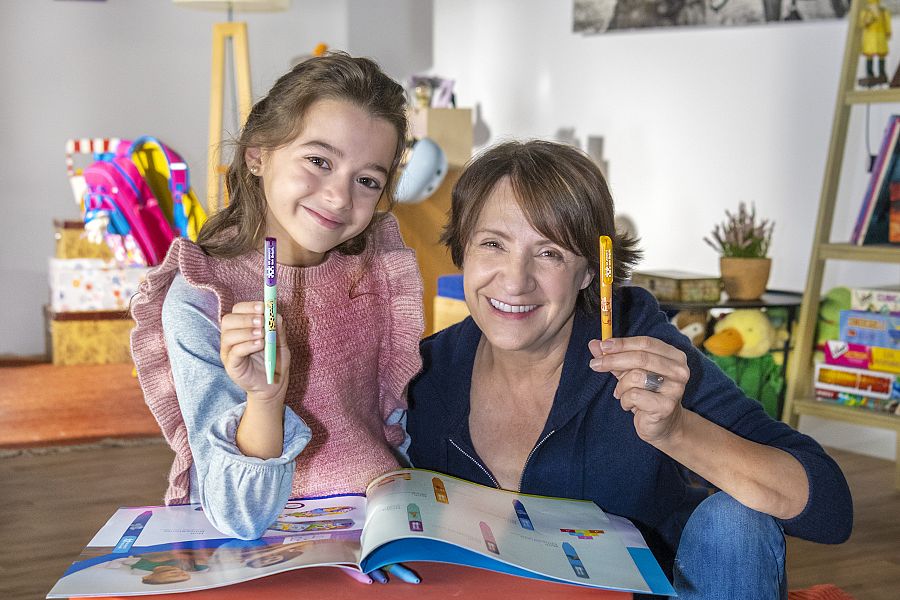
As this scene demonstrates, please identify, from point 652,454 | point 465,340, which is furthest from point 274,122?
point 652,454

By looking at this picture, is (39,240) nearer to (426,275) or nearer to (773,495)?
(426,275)

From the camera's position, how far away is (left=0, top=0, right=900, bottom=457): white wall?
3.45 metres

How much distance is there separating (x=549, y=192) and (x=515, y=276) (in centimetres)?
11

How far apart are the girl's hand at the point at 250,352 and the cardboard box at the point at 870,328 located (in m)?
2.24

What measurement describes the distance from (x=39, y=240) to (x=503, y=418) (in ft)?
12.9

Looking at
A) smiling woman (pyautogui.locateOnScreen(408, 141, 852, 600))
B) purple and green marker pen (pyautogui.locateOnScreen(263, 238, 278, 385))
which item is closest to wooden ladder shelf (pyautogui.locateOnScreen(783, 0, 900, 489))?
smiling woman (pyautogui.locateOnScreen(408, 141, 852, 600))

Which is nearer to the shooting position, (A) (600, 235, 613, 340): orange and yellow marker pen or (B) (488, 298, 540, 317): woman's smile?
(A) (600, 235, 613, 340): orange and yellow marker pen

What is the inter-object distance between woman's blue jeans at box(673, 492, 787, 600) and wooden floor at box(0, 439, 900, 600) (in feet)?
3.71

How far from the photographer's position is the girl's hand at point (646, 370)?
3.32ft

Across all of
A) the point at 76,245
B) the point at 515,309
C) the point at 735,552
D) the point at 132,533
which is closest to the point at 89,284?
the point at 76,245

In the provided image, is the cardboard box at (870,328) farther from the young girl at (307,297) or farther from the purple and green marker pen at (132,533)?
the purple and green marker pen at (132,533)

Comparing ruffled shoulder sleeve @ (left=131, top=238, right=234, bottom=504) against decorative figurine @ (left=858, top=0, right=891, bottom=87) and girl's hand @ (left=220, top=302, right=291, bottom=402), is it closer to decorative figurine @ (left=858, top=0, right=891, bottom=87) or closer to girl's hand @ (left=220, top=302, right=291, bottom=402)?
girl's hand @ (left=220, top=302, right=291, bottom=402)

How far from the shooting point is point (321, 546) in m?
0.95

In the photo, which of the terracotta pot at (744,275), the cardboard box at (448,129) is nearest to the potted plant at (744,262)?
the terracotta pot at (744,275)
